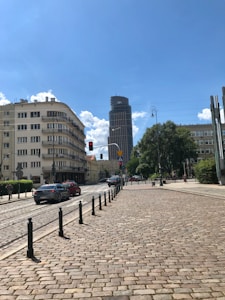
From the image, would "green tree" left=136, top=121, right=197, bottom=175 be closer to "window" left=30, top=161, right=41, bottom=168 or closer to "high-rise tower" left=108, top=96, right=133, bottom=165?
"high-rise tower" left=108, top=96, right=133, bottom=165

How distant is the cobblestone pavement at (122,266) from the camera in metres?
4.23

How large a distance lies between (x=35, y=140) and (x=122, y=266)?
246 feet

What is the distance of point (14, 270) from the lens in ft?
17.7

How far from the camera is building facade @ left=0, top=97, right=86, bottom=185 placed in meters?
76.1

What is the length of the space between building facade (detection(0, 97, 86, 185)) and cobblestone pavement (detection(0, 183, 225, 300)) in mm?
68548

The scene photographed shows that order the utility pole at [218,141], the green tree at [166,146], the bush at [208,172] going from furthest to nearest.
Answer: the green tree at [166,146], the bush at [208,172], the utility pole at [218,141]

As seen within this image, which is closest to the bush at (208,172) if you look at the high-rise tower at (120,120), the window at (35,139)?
the high-rise tower at (120,120)

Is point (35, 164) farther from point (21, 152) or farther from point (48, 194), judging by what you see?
point (48, 194)

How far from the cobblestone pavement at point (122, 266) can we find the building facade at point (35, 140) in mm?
68548

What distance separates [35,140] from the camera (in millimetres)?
77562

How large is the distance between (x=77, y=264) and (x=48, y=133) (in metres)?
73.7

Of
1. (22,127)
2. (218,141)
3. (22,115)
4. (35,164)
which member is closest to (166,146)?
(35,164)

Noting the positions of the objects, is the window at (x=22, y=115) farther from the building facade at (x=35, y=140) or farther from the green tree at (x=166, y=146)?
the green tree at (x=166, y=146)

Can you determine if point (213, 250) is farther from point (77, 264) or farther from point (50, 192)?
point (50, 192)
